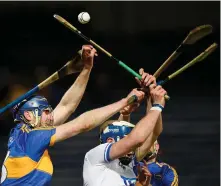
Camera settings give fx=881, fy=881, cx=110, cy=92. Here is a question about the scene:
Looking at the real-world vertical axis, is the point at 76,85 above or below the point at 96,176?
above

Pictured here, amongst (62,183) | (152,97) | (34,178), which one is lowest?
(62,183)

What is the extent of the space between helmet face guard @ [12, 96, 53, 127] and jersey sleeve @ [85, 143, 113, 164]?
1.66 ft

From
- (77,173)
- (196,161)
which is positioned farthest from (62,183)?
(196,161)

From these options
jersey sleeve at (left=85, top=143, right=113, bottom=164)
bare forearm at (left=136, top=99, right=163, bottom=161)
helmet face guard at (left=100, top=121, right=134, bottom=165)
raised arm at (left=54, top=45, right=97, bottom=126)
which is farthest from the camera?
raised arm at (left=54, top=45, right=97, bottom=126)

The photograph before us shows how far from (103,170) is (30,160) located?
54cm

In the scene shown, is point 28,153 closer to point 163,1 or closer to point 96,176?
point 96,176

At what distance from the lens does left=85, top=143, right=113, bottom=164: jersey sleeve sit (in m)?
6.32

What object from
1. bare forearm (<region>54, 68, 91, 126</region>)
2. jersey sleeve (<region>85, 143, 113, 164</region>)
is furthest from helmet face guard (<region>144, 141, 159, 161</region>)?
jersey sleeve (<region>85, 143, 113, 164</region>)

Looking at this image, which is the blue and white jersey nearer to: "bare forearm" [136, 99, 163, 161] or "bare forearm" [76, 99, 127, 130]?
"bare forearm" [76, 99, 127, 130]

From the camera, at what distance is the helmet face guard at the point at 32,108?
6.63 m

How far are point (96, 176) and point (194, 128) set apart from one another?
6.19 m

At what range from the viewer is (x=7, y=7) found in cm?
1272

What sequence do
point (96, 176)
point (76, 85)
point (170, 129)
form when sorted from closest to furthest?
Answer: 1. point (96, 176)
2. point (76, 85)
3. point (170, 129)

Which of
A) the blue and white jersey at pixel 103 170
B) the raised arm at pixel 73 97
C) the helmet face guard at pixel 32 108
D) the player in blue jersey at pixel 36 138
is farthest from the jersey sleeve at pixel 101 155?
the raised arm at pixel 73 97
